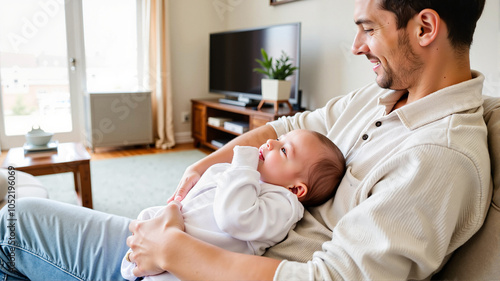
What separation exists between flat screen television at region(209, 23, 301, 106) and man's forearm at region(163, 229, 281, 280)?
2.79 meters

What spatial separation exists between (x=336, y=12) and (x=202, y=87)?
89.1 inches

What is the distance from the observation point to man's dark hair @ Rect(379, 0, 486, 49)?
825 mm

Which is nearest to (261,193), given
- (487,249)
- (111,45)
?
(487,249)

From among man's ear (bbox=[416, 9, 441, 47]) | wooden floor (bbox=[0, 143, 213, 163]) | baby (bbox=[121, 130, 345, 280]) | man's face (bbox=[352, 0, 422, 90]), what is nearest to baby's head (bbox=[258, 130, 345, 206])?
baby (bbox=[121, 130, 345, 280])

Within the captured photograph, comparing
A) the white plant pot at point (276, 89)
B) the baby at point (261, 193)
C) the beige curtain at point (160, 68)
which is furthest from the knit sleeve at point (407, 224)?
the beige curtain at point (160, 68)

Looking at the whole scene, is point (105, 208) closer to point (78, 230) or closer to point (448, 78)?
point (78, 230)

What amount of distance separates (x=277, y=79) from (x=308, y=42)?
1.60ft

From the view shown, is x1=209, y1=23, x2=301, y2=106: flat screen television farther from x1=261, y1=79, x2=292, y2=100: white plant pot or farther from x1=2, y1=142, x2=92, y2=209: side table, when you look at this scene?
x1=2, y1=142, x2=92, y2=209: side table

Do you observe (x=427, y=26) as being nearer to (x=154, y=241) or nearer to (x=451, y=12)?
(x=451, y=12)

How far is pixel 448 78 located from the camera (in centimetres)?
Answer: 89

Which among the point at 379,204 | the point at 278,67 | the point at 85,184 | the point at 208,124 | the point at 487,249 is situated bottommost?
the point at 85,184

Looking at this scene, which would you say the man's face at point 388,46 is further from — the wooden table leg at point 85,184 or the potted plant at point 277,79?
the potted plant at point 277,79

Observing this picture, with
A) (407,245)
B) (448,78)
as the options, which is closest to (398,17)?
(448,78)

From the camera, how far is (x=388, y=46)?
0.89 metres
